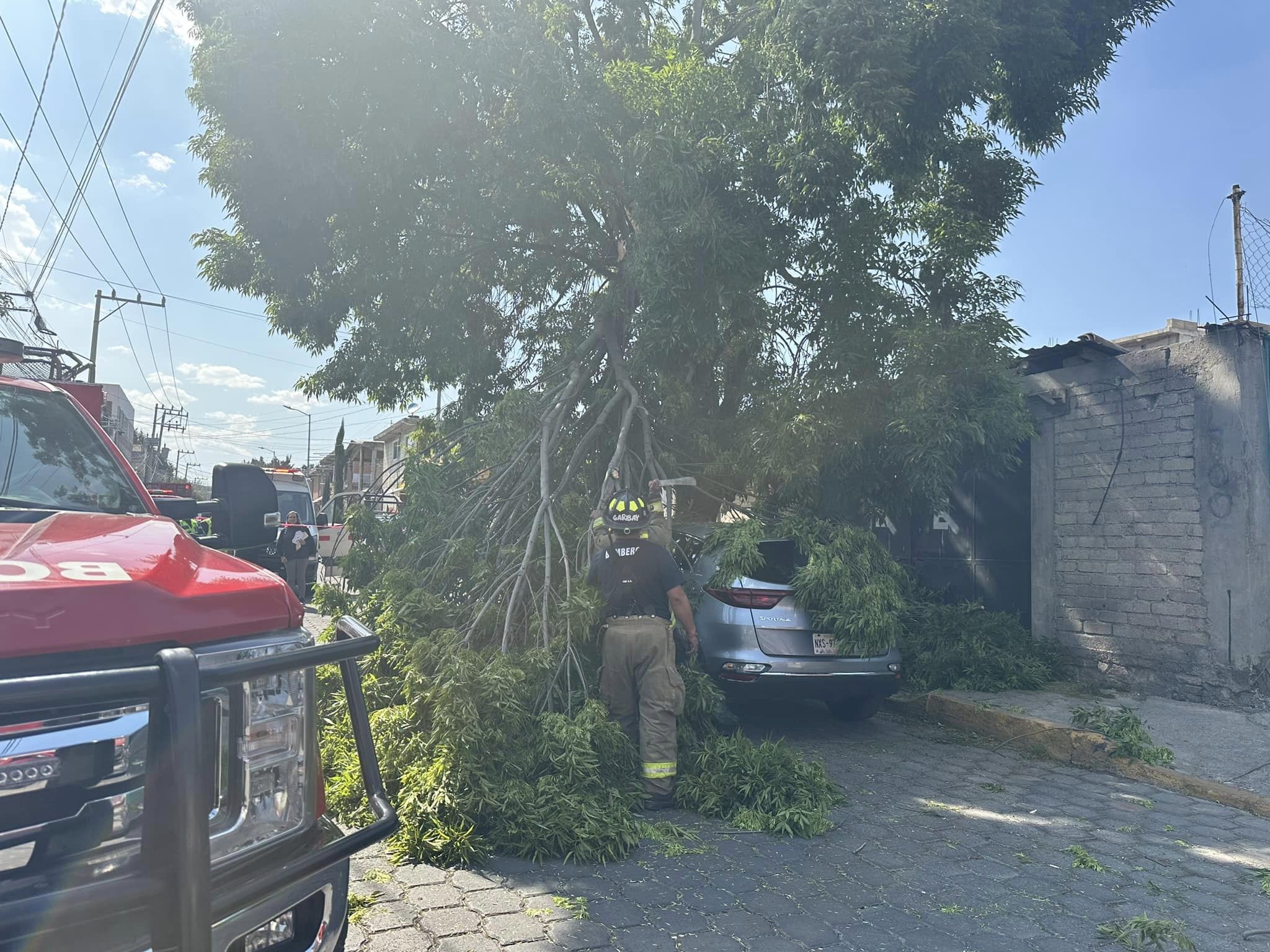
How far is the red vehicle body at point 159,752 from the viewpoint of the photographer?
1.59 metres

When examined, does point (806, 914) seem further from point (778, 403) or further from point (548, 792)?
point (778, 403)

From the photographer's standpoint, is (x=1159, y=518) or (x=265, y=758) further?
→ (x=1159, y=518)

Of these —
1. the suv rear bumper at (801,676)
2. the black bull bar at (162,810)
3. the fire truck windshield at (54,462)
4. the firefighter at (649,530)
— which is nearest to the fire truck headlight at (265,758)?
the black bull bar at (162,810)

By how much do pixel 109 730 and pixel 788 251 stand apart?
7.34 meters

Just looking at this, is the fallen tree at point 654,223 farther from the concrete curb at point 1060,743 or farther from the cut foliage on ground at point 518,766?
the concrete curb at point 1060,743

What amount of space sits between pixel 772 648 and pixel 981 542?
4.32m

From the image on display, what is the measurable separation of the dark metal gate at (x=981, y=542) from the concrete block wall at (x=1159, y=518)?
184mm

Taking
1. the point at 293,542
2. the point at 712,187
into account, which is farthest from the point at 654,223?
the point at 293,542

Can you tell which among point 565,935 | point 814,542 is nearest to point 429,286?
point 814,542

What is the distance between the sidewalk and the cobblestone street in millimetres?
511

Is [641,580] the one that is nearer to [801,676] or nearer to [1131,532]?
[801,676]

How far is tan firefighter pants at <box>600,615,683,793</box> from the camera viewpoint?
5.39 meters

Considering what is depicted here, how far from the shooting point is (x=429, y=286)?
9969 millimetres

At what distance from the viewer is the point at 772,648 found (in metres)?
6.43
